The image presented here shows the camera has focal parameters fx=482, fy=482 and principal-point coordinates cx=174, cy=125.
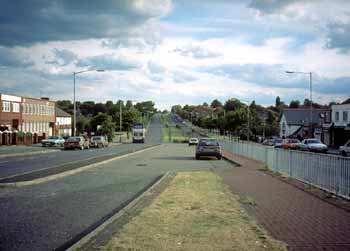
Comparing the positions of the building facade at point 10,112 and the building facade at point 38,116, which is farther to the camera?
the building facade at point 38,116

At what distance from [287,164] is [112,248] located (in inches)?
505

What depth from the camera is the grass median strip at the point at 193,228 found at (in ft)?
23.9

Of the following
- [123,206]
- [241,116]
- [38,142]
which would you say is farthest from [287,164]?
[241,116]

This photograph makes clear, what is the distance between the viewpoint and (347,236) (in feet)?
26.1

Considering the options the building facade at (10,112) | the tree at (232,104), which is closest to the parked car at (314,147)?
the building facade at (10,112)

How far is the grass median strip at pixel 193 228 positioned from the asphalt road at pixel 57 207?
3.62ft

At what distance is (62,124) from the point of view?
107375 mm

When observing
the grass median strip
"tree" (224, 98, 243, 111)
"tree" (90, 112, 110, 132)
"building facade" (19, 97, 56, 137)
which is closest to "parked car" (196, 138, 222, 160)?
the grass median strip

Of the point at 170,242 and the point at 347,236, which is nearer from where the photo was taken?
the point at 170,242

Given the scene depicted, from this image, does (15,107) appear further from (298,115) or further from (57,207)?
(57,207)

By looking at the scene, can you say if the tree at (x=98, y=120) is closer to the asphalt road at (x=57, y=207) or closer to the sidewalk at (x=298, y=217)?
Result: the asphalt road at (x=57, y=207)

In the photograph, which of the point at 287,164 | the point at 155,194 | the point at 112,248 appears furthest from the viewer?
the point at 287,164

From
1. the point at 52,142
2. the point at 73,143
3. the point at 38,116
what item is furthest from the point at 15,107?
the point at 73,143

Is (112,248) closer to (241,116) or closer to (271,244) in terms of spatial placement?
(271,244)
